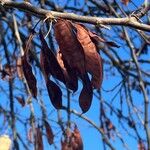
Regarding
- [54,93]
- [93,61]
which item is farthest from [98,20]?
[54,93]

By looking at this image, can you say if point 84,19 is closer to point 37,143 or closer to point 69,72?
point 69,72

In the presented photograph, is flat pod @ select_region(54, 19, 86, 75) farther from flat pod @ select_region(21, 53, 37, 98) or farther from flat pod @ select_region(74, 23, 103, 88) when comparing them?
flat pod @ select_region(21, 53, 37, 98)

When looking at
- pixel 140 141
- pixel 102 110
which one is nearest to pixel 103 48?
pixel 102 110

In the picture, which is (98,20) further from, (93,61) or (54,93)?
(54,93)

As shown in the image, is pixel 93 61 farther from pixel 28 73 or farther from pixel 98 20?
pixel 28 73

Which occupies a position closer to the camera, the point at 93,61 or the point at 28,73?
the point at 93,61

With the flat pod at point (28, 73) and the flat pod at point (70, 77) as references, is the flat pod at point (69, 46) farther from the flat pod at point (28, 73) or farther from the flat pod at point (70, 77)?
the flat pod at point (28, 73)
